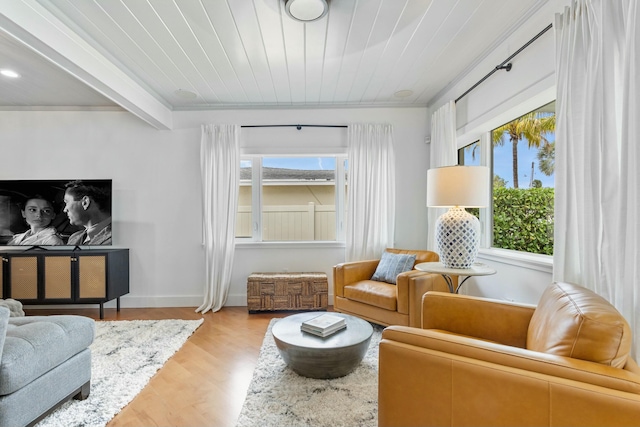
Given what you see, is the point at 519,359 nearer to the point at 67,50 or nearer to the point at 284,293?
the point at 284,293

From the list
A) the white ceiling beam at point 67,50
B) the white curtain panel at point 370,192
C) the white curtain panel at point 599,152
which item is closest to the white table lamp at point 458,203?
the white curtain panel at point 599,152

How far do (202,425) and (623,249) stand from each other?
2238 millimetres

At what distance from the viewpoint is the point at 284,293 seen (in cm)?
355

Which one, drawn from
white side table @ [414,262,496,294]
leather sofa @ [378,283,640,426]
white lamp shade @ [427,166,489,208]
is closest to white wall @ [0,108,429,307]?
white side table @ [414,262,496,294]

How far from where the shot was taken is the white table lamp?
2311 mm

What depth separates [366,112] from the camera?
12.9 feet

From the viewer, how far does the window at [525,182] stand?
232cm

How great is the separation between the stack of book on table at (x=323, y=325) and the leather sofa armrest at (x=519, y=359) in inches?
34.2

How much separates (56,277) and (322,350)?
319 cm

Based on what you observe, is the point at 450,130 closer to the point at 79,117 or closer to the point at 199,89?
the point at 199,89

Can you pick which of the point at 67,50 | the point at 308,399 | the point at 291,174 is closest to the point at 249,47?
the point at 67,50

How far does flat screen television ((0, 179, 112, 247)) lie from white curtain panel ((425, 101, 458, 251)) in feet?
12.5

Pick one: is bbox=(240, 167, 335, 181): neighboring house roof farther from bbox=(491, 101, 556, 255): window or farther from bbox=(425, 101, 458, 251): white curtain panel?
bbox=(491, 101, 556, 255): window

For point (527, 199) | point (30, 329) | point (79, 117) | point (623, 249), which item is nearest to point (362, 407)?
point (623, 249)
